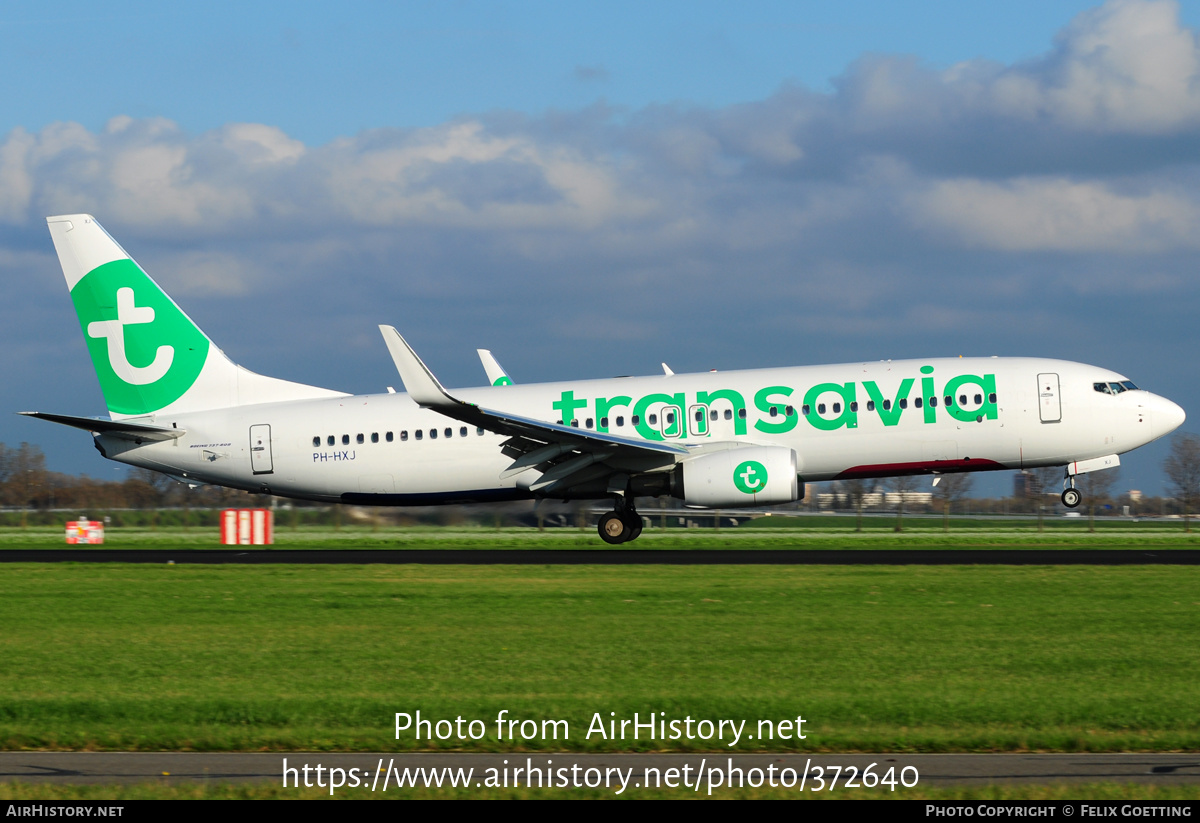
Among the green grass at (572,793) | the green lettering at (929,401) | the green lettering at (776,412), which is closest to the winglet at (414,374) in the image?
the green lettering at (776,412)

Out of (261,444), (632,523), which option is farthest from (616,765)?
(261,444)

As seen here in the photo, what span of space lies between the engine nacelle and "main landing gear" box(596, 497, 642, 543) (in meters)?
2.86

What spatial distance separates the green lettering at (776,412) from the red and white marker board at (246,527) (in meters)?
17.0

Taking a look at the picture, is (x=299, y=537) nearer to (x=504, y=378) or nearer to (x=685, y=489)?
(x=504, y=378)

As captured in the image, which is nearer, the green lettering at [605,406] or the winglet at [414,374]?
the winglet at [414,374]

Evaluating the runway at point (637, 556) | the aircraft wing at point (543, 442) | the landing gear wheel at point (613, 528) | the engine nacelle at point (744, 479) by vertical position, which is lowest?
the runway at point (637, 556)

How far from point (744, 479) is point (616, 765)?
20.9 meters

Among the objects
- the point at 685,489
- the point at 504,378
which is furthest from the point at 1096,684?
the point at 504,378

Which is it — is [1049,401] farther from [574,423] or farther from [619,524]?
[574,423]

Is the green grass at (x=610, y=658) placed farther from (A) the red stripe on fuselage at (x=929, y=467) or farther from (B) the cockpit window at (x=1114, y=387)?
(B) the cockpit window at (x=1114, y=387)

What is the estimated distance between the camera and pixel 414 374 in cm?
2795

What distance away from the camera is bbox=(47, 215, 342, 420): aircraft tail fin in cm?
3362

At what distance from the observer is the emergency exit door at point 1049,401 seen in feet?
98.3

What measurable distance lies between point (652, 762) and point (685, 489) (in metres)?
21.4
